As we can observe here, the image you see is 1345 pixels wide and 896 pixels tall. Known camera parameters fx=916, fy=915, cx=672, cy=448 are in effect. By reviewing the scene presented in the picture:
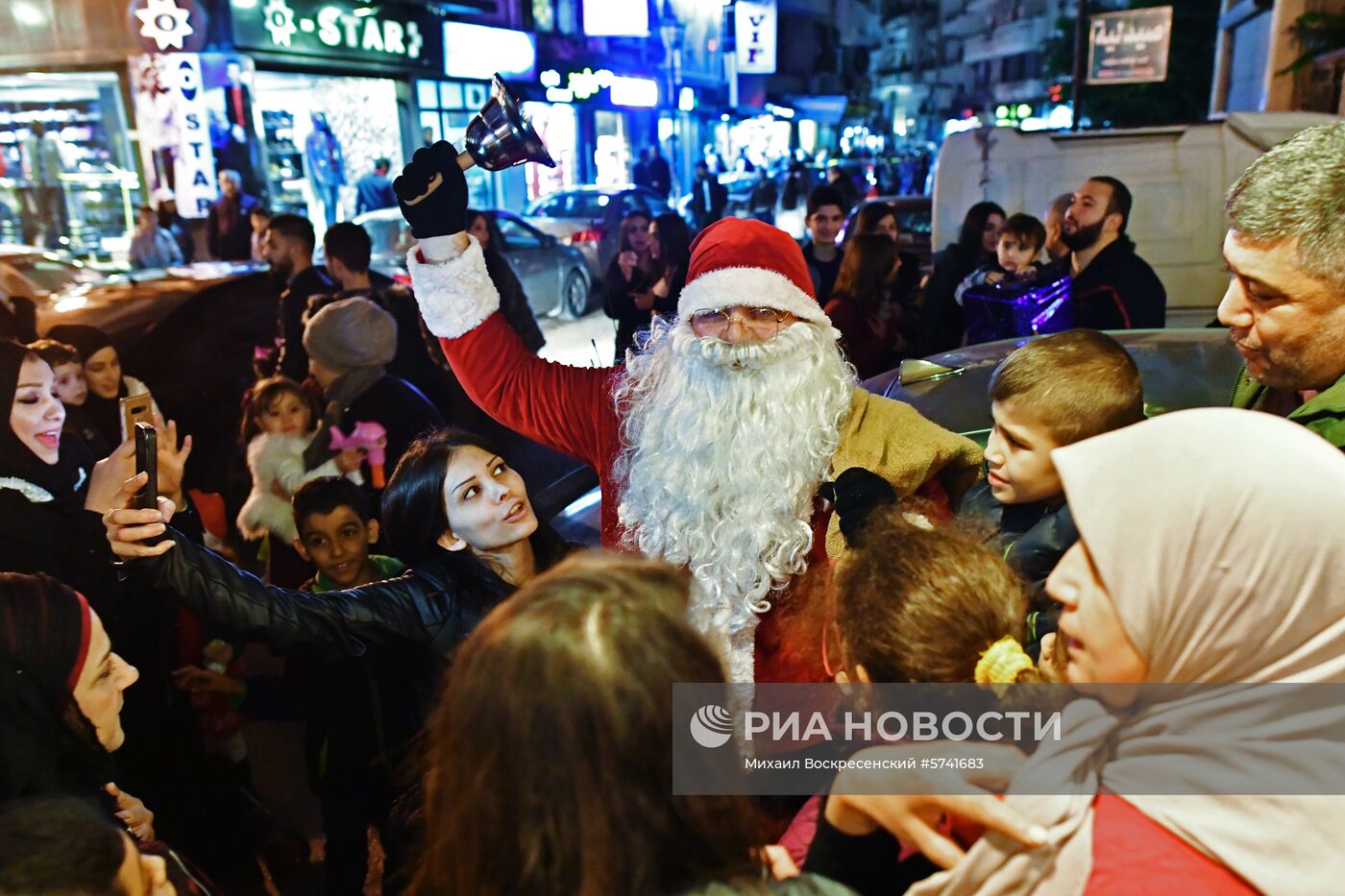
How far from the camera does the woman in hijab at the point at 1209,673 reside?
3.11 feet

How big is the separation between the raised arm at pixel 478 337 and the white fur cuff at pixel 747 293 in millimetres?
355

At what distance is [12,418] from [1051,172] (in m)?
7.78

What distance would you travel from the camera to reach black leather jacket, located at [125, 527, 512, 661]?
178 cm

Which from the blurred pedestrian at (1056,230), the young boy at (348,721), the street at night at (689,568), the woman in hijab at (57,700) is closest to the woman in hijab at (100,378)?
the street at night at (689,568)

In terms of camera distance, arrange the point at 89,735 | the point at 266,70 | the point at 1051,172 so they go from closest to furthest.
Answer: the point at 89,735, the point at 1051,172, the point at 266,70

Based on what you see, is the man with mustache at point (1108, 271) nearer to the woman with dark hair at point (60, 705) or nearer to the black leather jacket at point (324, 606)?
the black leather jacket at point (324, 606)

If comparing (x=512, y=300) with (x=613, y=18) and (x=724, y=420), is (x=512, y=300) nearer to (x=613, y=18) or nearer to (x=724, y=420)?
(x=724, y=420)

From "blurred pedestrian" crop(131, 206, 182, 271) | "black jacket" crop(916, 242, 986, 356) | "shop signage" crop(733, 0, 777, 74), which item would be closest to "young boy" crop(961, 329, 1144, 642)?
"black jacket" crop(916, 242, 986, 356)

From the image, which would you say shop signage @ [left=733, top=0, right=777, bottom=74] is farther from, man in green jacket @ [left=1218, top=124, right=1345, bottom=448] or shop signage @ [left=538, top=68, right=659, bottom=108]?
man in green jacket @ [left=1218, top=124, right=1345, bottom=448]

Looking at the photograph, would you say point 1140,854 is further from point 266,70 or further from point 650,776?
point 266,70

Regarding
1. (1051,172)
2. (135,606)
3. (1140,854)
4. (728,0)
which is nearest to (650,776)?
(1140,854)

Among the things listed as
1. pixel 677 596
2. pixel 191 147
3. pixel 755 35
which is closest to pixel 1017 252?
pixel 677 596

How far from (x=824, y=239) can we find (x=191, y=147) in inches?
322

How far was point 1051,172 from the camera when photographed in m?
7.91
